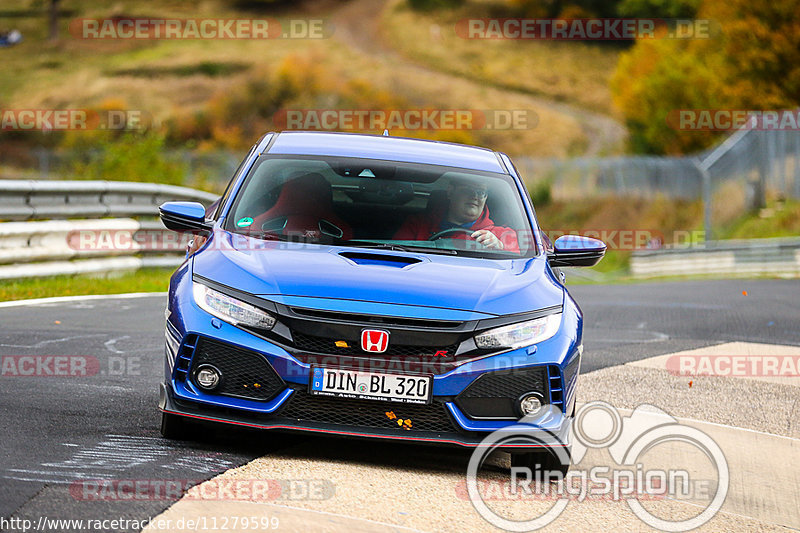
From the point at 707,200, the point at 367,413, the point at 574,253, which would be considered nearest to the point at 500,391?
the point at 367,413

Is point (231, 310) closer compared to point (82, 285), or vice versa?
point (231, 310)

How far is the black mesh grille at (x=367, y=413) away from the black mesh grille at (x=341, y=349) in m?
0.22

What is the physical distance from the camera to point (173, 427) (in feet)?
20.1

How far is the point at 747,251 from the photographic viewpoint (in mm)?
27141

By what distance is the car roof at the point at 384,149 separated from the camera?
7477 millimetres

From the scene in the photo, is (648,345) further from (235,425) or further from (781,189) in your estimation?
(781,189)

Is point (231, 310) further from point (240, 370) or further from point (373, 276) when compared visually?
point (373, 276)

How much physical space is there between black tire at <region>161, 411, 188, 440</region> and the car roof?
6.57ft

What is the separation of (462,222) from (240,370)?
1878 mm

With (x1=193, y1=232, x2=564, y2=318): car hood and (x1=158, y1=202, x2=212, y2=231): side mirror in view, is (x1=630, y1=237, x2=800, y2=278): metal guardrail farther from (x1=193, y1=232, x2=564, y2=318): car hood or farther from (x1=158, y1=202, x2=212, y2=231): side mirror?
(x1=158, y1=202, x2=212, y2=231): side mirror

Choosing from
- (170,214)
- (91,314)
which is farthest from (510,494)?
(91,314)

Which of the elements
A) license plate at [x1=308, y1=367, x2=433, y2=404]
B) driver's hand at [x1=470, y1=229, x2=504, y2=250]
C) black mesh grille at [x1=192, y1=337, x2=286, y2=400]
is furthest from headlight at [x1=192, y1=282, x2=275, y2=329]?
driver's hand at [x1=470, y1=229, x2=504, y2=250]

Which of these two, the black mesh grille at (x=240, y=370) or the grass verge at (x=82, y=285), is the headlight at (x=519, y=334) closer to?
the black mesh grille at (x=240, y=370)

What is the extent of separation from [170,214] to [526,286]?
81.0 inches
